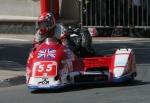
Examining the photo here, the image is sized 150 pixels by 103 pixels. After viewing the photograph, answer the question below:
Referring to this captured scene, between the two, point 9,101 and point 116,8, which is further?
point 116,8

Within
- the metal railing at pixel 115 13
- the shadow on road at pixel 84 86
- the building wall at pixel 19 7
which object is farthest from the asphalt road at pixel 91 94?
the building wall at pixel 19 7

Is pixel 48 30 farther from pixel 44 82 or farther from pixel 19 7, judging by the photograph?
pixel 19 7

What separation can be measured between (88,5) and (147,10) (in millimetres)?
2329

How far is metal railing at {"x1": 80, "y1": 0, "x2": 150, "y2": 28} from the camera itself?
83.4 ft

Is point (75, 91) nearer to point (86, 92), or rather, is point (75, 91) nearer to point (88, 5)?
point (86, 92)

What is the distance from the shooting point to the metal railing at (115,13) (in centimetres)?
2542

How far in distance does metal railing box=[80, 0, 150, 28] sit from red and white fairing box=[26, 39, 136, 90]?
12.2 meters

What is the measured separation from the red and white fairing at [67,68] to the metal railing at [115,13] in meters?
12.2

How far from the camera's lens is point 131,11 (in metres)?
25.5

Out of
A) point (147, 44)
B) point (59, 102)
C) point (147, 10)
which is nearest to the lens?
point (59, 102)

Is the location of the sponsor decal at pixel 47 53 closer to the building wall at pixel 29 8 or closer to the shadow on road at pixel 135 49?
the shadow on road at pixel 135 49

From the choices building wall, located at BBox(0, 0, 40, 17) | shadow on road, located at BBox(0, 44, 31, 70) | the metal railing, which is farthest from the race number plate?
building wall, located at BBox(0, 0, 40, 17)

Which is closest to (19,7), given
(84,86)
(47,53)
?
(84,86)

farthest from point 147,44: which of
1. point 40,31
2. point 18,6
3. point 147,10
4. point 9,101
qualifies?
point 9,101
